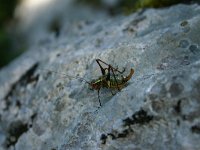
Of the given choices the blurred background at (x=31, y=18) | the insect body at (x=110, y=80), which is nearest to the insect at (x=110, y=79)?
the insect body at (x=110, y=80)

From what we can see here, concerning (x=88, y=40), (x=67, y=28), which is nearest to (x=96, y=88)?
(x=88, y=40)

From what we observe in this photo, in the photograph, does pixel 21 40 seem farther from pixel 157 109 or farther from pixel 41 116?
pixel 157 109

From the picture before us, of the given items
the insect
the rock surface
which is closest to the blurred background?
the rock surface

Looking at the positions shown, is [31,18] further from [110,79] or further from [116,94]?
[116,94]

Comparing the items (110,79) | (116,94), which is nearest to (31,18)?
(110,79)

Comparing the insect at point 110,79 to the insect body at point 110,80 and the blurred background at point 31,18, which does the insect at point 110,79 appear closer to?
the insect body at point 110,80

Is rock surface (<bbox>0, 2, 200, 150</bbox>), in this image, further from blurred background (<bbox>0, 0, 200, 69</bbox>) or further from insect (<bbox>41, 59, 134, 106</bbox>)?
blurred background (<bbox>0, 0, 200, 69</bbox>)
